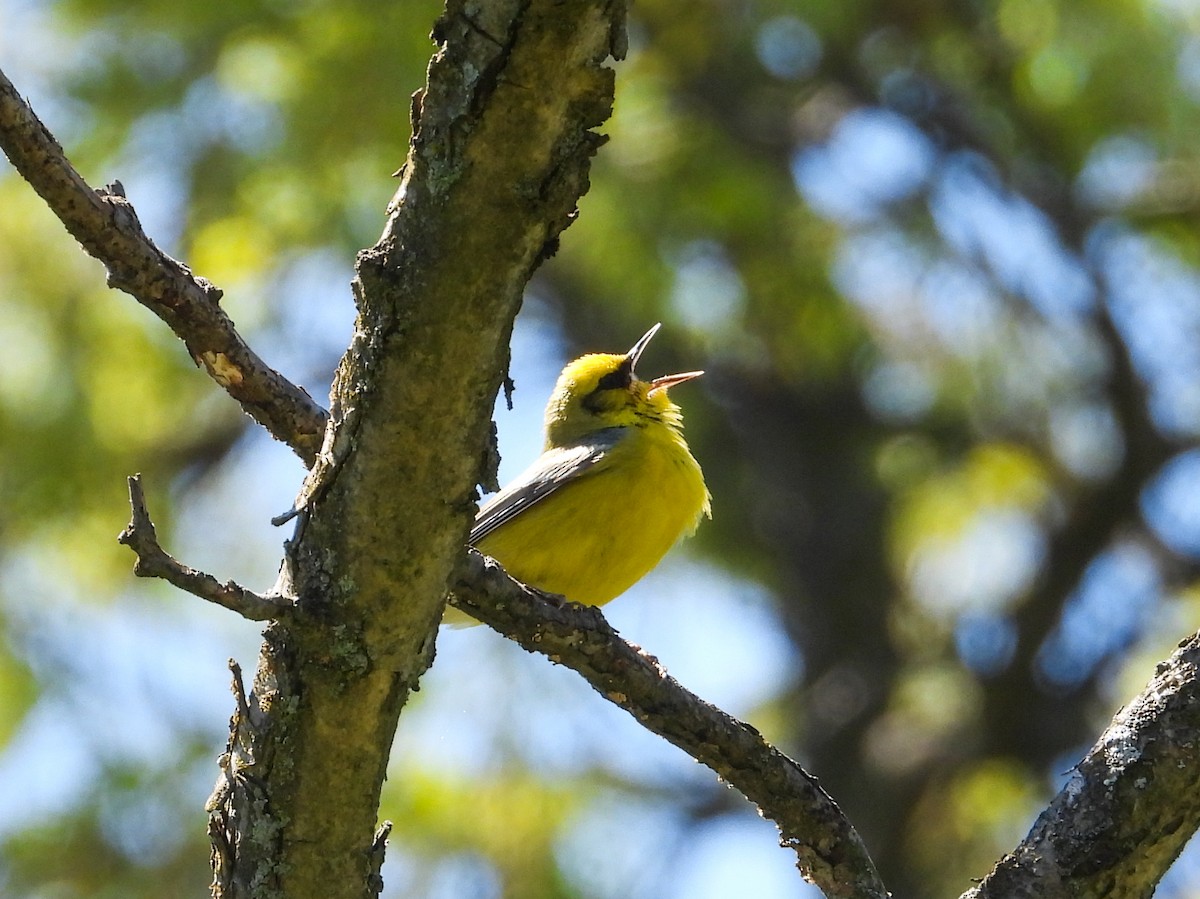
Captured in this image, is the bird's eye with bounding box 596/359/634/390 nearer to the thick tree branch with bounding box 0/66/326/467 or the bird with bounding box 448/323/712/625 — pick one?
the bird with bounding box 448/323/712/625

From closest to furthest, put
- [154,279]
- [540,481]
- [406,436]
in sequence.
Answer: [406,436] → [154,279] → [540,481]

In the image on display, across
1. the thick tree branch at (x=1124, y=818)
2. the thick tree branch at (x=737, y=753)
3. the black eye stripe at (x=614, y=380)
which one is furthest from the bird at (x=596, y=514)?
the thick tree branch at (x=1124, y=818)

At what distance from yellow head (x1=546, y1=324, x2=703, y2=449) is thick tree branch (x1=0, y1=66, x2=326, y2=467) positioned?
3133 mm

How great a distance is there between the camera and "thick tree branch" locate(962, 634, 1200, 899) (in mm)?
2738

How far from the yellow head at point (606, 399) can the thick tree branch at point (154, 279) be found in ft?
10.3

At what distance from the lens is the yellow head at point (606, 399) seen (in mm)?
6059

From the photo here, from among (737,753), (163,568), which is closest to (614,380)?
(737,753)

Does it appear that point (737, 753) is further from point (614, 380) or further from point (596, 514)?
point (614, 380)

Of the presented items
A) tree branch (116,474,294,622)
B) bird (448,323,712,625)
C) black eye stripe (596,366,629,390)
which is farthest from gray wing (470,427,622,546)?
tree branch (116,474,294,622)

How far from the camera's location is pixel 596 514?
532 cm

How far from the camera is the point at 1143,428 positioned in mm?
8258

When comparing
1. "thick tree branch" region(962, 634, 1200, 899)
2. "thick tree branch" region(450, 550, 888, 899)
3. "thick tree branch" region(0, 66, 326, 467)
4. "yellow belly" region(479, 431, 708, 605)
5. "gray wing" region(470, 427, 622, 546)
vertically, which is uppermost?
"gray wing" region(470, 427, 622, 546)

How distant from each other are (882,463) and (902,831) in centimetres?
256

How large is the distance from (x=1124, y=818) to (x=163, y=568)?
1.78 meters
